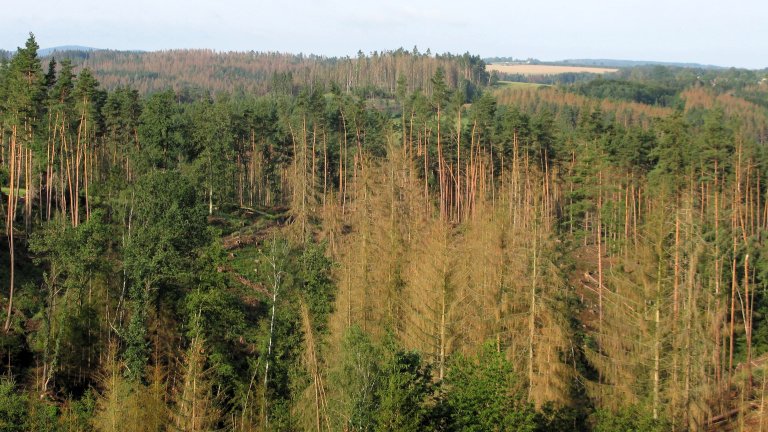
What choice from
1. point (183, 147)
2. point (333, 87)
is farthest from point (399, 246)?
point (333, 87)

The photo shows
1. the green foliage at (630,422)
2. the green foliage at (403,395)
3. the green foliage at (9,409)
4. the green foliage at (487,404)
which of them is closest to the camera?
the green foliage at (403,395)

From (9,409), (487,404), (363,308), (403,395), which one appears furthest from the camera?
(363,308)

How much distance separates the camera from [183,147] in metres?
60.3

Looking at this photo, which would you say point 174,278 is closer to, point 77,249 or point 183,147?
point 77,249

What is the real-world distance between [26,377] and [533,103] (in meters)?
140

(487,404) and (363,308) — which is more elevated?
(487,404)

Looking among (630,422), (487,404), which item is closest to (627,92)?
(630,422)

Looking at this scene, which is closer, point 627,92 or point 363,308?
point 363,308

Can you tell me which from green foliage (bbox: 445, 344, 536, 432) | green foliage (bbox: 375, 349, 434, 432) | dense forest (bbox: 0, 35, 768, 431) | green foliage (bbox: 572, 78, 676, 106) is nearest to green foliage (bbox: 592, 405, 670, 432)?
dense forest (bbox: 0, 35, 768, 431)

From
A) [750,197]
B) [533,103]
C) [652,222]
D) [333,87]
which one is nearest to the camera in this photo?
[652,222]

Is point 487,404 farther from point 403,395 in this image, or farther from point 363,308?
point 363,308

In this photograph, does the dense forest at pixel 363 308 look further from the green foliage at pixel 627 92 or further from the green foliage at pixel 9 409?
the green foliage at pixel 627 92

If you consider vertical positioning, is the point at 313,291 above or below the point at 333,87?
below

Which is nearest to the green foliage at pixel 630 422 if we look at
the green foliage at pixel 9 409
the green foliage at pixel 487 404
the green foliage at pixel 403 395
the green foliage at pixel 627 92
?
the green foliage at pixel 487 404
